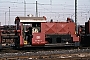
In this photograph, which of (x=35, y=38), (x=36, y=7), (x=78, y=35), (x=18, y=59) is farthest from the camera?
(x=36, y=7)

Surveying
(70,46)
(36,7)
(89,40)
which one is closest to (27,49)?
(70,46)

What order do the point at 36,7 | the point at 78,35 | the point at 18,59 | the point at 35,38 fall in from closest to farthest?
1. the point at 18,59
2. the point at 35,38
3. the point at 78,35
4. the point at 36,7

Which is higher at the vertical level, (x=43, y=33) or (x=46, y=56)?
(x=43, y=33)

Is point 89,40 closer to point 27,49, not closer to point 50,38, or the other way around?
point 50,38

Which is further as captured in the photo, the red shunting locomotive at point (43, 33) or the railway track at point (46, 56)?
the red shunting locomotive at point (43, 33)

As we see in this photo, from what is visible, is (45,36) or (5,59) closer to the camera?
(5,59)

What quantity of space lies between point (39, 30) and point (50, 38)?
1.34 meters

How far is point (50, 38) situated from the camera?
19922mm

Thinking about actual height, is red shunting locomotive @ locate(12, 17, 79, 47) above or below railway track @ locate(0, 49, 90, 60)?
above

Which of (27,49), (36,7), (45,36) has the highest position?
(36,7)

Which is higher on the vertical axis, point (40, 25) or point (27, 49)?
point (40, 25)

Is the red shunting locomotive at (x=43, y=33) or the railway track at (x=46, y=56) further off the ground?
the red shunting locomotive at (x=43, y=33)

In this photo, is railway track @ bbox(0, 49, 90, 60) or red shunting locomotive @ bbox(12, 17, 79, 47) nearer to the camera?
railway track @ bbox(0, 49, 90, 60)

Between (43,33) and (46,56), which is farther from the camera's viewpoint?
(43,33)
